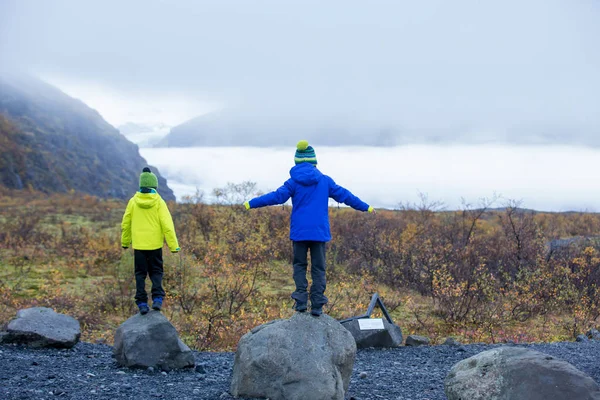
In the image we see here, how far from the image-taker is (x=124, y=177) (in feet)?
302

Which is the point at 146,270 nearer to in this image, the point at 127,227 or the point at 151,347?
the point at 127,227

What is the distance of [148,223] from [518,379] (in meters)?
5.33

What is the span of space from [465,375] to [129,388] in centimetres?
390

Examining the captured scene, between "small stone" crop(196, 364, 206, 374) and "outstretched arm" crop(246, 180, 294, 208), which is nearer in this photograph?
"outstretched arm" crop(246, 180, 294, 208)

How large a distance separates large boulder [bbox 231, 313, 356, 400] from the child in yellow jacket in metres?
2.41

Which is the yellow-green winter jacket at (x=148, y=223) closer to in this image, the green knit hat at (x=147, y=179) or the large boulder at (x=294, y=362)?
the green knit hat at (x=147, y=179)

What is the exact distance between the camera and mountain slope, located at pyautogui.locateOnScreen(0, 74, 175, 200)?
199ft

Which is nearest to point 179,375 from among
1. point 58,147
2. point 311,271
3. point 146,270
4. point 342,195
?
point 146,270

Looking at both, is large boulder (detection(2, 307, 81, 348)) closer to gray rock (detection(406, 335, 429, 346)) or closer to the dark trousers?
the dark trousers

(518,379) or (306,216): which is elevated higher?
(306,216)

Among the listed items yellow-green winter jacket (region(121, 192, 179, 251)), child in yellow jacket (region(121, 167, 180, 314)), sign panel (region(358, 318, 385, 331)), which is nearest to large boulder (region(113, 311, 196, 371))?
child in yellow jacket (region(121, 167, 180, 314))

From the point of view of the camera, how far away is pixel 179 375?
779 cm

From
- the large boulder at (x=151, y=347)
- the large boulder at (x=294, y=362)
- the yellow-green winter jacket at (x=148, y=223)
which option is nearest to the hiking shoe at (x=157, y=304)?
the large boulder at (x=151, y=347)

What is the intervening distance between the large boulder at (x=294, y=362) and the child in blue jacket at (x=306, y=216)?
0.33 m
